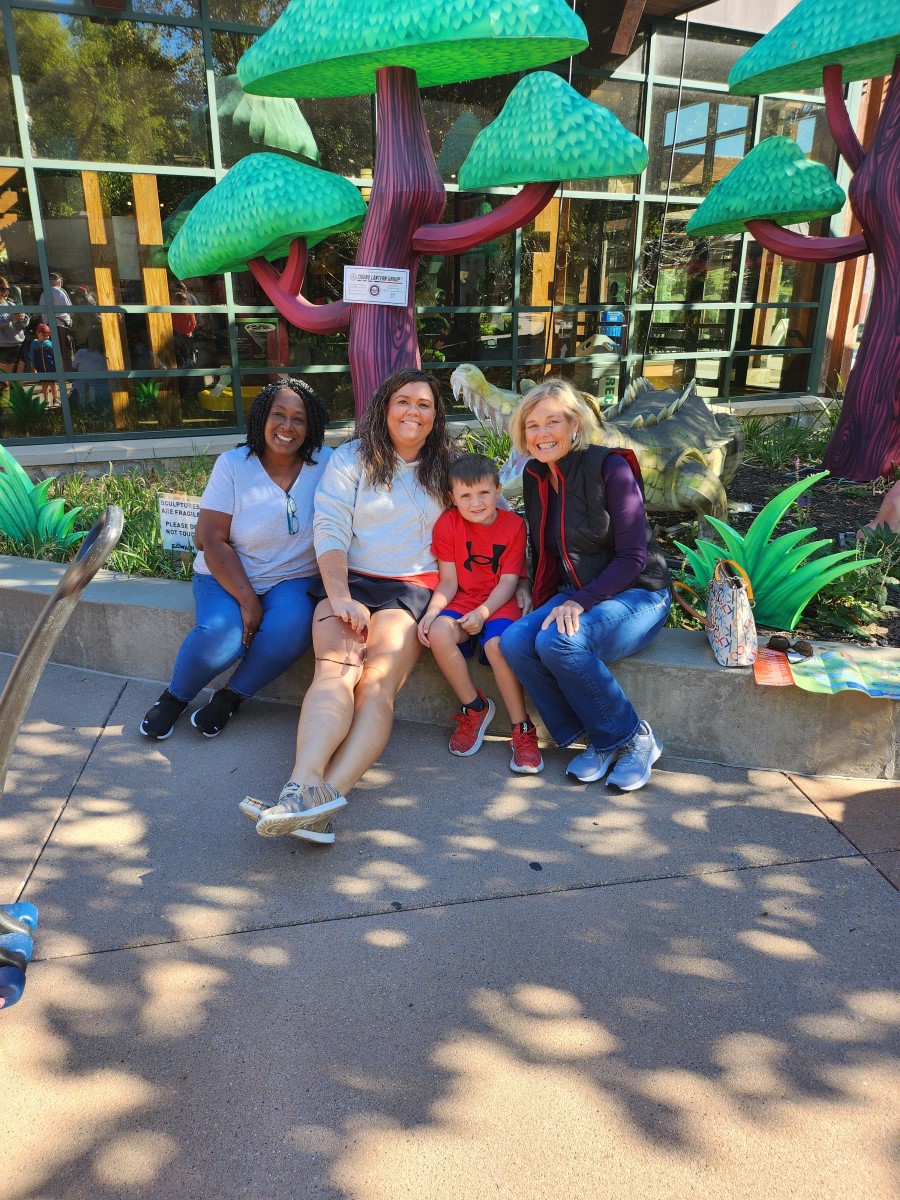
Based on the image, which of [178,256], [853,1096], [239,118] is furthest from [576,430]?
[239,118]

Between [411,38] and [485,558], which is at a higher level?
[411,38]

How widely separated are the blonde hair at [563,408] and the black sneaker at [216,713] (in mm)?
1514

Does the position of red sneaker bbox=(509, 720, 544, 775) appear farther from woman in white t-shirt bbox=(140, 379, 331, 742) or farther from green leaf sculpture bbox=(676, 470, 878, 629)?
green leaf sculpture bbox=(676, 470, 878, 629)

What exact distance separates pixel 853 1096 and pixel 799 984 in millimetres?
328

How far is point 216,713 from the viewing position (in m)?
3.36

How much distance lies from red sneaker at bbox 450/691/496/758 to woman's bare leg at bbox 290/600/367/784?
0.53 metres

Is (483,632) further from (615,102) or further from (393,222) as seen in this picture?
(615,102)

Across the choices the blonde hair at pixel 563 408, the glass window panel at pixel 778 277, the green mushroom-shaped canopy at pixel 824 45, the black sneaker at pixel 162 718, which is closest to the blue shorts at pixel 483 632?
the blonde hair at pixel 563 408

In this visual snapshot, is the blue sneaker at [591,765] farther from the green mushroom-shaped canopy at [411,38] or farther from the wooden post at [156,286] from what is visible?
the wooden post at [156,286]

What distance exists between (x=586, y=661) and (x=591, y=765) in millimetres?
415

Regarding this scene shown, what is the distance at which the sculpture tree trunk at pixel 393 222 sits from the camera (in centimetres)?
448

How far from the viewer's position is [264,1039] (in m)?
1.99

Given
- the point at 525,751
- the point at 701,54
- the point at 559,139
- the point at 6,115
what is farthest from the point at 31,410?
the point at 701,54

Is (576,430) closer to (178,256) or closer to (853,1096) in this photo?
(853,1096)
